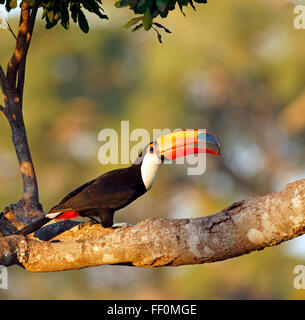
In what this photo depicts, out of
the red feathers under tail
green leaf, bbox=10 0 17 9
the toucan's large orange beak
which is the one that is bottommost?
the red feathers under tail

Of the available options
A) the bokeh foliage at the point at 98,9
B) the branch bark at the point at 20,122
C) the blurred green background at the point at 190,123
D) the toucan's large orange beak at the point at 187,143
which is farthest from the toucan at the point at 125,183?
the blurred green background at the point at 190,123

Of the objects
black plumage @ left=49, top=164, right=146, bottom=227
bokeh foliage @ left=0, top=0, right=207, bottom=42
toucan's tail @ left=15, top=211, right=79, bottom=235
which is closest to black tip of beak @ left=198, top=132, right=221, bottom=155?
black plumage @ left=49, top=164, right=146, bottom=227

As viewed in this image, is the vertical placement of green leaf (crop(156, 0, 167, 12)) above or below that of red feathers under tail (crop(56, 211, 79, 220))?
above

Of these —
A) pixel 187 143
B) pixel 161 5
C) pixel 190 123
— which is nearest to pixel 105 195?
pixel 187 143

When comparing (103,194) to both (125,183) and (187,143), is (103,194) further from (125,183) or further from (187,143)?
(187,143)

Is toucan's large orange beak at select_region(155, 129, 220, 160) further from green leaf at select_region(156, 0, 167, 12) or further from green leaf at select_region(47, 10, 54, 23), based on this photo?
green leaf at select_region(156, 0, 167, 12)

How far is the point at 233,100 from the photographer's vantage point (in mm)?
17844

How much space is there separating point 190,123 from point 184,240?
13.0 meters

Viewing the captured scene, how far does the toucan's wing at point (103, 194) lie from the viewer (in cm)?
565

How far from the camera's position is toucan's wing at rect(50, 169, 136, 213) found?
565cm

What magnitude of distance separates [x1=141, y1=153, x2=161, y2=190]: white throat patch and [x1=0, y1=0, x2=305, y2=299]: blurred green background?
9630 mm

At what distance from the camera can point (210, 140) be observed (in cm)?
591

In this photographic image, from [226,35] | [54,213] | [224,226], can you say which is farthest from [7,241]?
[226,35]
